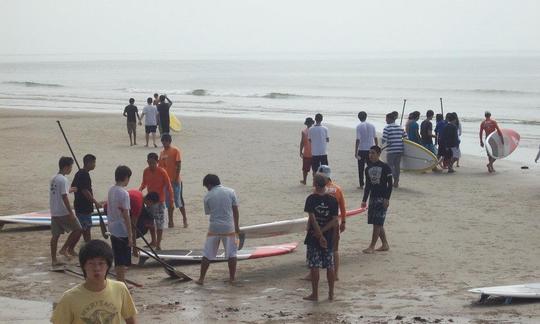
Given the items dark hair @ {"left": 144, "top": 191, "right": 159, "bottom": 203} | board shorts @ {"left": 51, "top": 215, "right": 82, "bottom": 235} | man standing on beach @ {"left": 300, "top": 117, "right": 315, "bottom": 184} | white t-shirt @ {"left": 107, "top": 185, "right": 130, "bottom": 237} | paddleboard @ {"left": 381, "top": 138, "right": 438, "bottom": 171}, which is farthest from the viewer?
paddleboard @ {"left": 381, "top": 138, "right": 438, "bottom": 171}

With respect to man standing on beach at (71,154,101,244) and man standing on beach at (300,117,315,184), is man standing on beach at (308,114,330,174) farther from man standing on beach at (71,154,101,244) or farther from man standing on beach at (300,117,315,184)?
man standing on beach at (71,154,101,244)

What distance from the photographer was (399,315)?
8938 millimetres

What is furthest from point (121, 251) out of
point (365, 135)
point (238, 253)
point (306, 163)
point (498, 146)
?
point (498, 146)

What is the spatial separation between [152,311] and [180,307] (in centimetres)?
32

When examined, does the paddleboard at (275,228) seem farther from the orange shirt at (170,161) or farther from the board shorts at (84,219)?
the orange shirt at (170,161)

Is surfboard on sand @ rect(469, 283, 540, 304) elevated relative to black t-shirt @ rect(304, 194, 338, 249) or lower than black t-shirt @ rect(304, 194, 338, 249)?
lower

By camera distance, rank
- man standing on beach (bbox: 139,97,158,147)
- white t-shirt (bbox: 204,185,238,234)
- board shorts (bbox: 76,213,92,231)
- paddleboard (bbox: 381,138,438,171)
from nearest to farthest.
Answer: white t-shirt (bbox: 204,185,238,234), board shorts (bbox: 76,213,92,231), paddleboard (bbox: 381,138,438,171), man standing on beach (bbox: 139,97,158,147)

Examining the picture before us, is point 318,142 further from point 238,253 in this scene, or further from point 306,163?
point 238,253

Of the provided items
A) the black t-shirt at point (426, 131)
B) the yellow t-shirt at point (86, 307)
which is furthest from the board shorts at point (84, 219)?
the black t-shirt at point (426, 131)

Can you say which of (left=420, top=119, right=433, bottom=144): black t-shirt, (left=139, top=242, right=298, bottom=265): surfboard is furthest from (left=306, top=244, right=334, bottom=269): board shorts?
(left=420, top=119, right=433, bottom=144): black t-shirt

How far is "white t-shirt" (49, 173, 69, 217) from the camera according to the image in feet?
36.0

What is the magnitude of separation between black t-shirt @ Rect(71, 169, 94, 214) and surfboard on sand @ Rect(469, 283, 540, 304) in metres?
4.85

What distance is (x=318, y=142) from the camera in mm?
17281

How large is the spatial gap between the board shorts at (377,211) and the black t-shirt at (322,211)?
7.64ft
